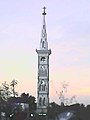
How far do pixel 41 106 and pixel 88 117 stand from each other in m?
60.9

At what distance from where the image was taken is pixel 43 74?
11294 centimetres

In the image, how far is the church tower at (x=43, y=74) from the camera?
4360 inches

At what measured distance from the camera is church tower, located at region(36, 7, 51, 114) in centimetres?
11075

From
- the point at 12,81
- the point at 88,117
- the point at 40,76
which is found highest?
the point at 40,76

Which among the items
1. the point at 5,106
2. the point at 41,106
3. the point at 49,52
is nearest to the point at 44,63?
the point at 49,52

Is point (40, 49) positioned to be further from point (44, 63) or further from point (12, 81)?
point (12, 81)

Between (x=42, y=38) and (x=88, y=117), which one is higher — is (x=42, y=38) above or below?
above

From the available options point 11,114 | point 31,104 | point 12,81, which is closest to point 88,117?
point 11,114

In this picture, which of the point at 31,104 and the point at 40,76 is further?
the point at 31,104

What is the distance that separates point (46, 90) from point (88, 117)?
2418 inches

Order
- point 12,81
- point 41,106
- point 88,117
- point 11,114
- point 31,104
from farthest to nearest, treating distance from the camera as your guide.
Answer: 1. point 31,104
2. point 41,106
3. point 12,81
4. point 11,114
5. point 88,117

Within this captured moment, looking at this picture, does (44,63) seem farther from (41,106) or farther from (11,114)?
(11,114)

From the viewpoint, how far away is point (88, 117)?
49.8 m

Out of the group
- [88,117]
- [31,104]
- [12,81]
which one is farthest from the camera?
[31,104]
